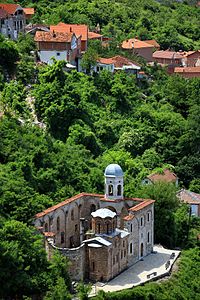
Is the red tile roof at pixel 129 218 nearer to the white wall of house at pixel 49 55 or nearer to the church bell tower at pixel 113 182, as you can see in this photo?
the church bell tower at pixel 113 182

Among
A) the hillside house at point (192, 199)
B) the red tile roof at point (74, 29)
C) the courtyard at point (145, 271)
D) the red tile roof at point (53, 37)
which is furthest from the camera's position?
the red tile roof at point (74, 29)

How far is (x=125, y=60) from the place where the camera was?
70125mm

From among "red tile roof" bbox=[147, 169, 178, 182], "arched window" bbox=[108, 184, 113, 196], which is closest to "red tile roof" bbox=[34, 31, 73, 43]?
"red tile roof" bbox=[147, 169, 178, 182]

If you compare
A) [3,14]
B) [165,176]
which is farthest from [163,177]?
[3,14]

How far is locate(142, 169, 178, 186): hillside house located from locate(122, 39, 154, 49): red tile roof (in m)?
25.1

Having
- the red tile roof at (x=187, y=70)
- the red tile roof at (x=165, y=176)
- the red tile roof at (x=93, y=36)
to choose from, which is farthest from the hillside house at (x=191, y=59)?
the red tile roof at (x=165, y=176)

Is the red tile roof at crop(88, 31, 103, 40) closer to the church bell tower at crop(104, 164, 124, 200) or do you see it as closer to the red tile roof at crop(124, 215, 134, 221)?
the church bell tower at crop(104, 164, 124, 200)

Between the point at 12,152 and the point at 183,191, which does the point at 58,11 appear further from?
the point at 12,152

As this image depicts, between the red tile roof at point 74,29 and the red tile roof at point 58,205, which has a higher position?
the red tile roof at point 74,29

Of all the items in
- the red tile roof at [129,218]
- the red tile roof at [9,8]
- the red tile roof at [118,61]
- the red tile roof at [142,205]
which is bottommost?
the red tile roof at [129,218]

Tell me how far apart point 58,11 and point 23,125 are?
3165cm

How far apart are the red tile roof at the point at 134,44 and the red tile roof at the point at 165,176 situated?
990 inches

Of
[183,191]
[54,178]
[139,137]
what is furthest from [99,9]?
[54,178]

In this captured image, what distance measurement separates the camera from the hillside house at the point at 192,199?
54.3 metres
